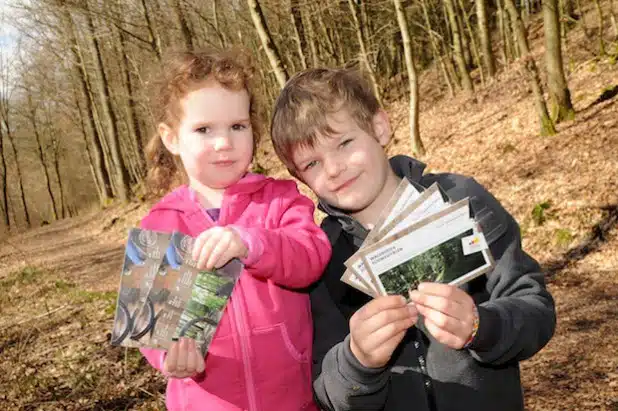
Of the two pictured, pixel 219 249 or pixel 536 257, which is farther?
pixel 536 257

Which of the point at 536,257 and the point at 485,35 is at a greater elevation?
the point at 485,35

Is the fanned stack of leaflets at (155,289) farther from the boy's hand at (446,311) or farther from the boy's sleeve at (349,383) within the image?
the boy's hand at (446,311)

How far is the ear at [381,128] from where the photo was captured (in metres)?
1.89

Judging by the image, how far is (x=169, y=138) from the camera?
6.56ft

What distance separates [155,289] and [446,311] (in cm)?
84

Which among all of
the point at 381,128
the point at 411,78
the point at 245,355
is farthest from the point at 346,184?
the point at 411,78

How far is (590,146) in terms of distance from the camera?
828 cm

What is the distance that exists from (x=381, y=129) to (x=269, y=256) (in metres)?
0.61

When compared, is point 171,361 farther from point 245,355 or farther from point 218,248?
point 218,248

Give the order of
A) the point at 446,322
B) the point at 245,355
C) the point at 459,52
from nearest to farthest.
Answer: the point at 446,322 → the point at 245,355 → the point at 459,52

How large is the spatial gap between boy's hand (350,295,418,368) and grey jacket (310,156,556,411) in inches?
4.1

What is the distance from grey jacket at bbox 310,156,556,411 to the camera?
5.03 ft

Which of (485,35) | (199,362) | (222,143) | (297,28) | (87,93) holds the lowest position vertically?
(199,362)

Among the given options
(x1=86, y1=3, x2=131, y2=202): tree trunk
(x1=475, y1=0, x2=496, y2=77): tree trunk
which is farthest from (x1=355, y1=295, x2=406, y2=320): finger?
(x1=86, y1=3, x2=131, y2=202): tree trunk
